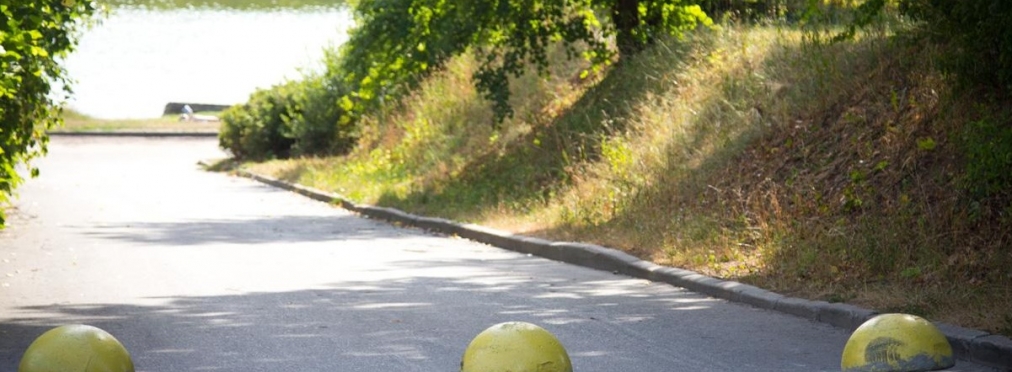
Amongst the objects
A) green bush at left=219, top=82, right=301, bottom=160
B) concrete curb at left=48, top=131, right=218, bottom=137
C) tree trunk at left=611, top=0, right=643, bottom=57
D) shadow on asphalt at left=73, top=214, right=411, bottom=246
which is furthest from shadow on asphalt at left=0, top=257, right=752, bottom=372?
concrete curb at left=48, top=131, right=218, bottom=137

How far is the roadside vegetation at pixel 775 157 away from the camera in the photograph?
34.9ft

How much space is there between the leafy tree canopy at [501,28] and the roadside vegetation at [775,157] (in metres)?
0.26

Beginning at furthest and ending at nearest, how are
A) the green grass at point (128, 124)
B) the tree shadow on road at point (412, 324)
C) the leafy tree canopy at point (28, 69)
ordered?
the green grass at point (128, 124) < the leafy tree canopy at point (28, 69) < the tree shadow on road at point (412, 324)

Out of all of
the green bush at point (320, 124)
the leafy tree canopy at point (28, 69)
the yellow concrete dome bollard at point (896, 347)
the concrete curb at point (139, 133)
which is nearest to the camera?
the yellow concrete dome bollard at point (896, 347)

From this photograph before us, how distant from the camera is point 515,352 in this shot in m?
6.91

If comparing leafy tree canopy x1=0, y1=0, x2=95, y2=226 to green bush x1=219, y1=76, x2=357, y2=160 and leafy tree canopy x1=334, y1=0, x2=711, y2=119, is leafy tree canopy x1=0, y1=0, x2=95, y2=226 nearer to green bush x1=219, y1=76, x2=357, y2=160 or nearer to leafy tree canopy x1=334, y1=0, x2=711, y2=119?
leafy tree canopy x1=334, y1=0, x2=711, y2=119

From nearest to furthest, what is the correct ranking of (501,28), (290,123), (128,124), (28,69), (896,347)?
1. (896,347)
2. (28,69)
3. (501,28)
4. (290,123)
5. (128,124)

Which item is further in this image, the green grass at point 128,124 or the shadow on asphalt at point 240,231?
the green grass at point 128,124

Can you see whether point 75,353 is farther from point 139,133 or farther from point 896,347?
point 139,133

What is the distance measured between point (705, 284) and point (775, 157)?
11.9ft

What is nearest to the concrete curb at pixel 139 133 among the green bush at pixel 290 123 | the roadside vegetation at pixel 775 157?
the green bush at pixel 290 123

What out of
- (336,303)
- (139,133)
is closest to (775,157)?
(336,303)

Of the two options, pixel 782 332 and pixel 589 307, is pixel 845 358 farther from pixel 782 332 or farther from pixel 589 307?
pixel 589 307

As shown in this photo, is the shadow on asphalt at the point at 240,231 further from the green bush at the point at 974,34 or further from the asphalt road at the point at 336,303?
the green bush at the point at 974,34
